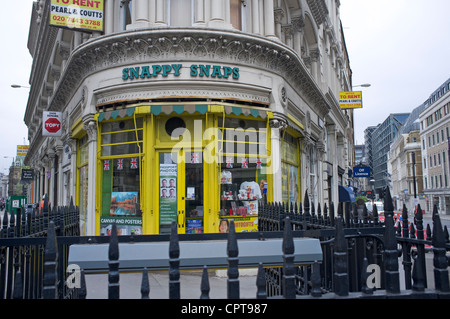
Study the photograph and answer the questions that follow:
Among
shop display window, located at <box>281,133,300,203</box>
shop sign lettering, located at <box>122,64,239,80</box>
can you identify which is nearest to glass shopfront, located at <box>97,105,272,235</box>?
shop sign lettering, located at <box>122,64,239,80</box>

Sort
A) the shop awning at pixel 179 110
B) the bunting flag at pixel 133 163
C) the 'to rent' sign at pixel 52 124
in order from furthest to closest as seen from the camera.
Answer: the 'to rent' sign at pixel 52 124 → the bunting flag at pixel 133 163 → the shop awning at pixel 179 110

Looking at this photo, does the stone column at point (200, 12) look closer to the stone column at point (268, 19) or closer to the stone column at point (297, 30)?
the stone column at point (268, 19)

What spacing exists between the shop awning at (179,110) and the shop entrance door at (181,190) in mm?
1235

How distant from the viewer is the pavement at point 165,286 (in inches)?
295

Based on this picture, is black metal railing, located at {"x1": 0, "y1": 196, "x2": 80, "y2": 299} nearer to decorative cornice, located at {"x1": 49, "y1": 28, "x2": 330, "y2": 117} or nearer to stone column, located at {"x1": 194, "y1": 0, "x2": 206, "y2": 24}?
decorative cornice, located at {"x1": 49, "y1": 28, "x2": 330, "y2": 117}

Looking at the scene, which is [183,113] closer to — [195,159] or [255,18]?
[195,159]

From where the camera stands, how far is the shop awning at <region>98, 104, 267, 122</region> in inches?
439

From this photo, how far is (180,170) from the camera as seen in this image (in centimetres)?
1145

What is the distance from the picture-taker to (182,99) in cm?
1157

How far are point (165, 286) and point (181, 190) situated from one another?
3.39 m

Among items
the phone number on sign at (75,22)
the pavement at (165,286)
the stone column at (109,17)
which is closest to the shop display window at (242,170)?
the pavement at (165,286)

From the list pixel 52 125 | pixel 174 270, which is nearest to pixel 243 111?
pixel 174 270

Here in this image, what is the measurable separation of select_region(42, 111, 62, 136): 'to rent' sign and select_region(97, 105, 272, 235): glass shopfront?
22.0 ft
